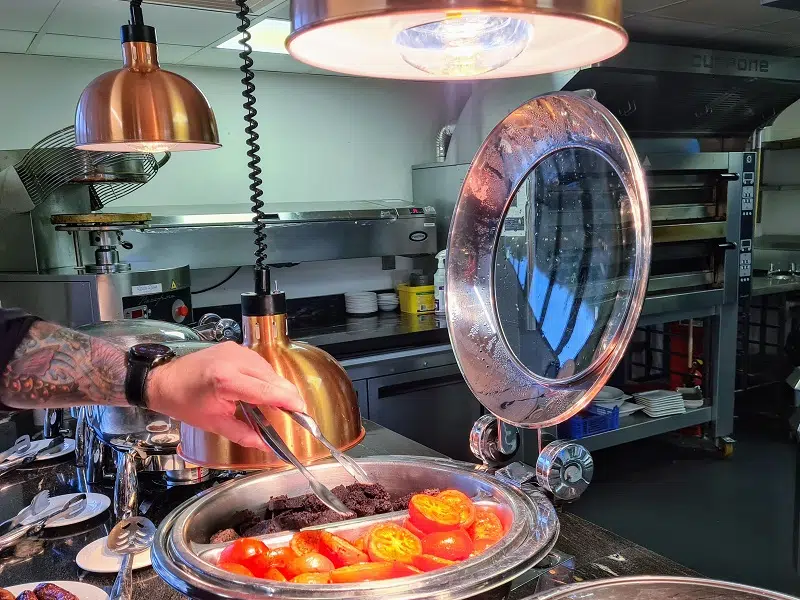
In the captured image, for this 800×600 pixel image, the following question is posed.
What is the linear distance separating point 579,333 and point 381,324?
308cm

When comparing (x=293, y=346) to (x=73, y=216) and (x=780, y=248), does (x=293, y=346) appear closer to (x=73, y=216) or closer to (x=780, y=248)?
(x=73, y=216)

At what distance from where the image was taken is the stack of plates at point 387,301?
460cm

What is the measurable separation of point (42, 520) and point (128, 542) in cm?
31

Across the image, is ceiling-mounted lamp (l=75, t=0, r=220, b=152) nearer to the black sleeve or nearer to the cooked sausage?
the black sleeve

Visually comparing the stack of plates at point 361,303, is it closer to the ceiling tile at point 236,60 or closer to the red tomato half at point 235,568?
the ceiling tile at point 236,60

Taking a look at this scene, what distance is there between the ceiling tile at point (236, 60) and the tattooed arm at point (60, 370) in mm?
2666

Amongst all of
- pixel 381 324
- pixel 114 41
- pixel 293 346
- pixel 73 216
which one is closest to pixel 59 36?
pixel 114 41

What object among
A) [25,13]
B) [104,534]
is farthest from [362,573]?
[25,13]

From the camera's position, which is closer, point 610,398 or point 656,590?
point 656,590

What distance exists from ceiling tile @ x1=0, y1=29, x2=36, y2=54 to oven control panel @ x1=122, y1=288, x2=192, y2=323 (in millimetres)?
1314

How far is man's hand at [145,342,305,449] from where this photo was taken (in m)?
0.84

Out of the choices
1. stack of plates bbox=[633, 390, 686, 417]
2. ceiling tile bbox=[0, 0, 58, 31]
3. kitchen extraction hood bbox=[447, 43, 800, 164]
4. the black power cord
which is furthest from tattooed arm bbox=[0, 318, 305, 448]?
stack of plates bbox=[633, 390, 686, 417]

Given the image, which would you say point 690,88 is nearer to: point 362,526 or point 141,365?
point 362,526

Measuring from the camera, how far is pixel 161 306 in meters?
3.28
